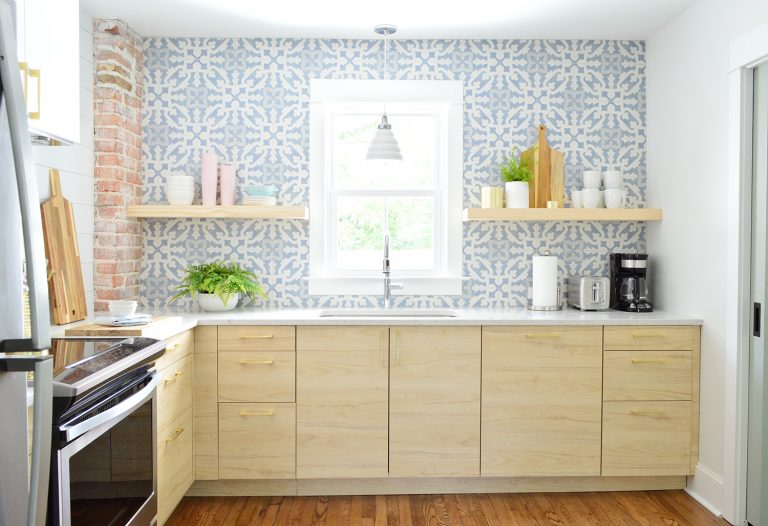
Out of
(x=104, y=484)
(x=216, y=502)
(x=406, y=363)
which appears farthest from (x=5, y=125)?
(x=216, y=502)

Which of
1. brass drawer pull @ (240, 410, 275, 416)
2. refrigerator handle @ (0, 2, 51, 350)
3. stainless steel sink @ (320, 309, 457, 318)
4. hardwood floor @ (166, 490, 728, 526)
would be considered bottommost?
hardwood floor @ (166, 490, 728, 526)

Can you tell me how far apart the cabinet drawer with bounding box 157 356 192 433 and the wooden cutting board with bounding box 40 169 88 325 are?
1.94 feet

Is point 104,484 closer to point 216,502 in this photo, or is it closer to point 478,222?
point 216,502

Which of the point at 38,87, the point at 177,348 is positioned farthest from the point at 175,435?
the point at 38,87

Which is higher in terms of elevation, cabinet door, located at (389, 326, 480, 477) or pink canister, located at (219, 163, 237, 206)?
pink canister, located at (219, 163, 237, 206)

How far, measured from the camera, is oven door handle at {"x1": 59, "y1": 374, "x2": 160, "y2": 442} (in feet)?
5.01

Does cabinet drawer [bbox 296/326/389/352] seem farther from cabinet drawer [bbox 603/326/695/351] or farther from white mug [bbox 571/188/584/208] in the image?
white mug [bbox 571/188/584/208]

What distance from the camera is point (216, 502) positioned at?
10.1 ft

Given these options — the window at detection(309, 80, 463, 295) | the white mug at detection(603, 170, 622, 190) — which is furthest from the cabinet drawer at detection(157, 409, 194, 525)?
the white mug at detection(603, 170, 622, 190)

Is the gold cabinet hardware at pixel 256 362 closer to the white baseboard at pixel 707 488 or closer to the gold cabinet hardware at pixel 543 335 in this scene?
the gold cabinet hardware at pixel 543 335

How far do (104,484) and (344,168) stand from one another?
237 centimetres

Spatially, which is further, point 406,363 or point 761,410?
point 406,363

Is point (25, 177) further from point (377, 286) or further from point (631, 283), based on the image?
point (631, 283)

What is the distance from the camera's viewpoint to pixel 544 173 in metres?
3.59
